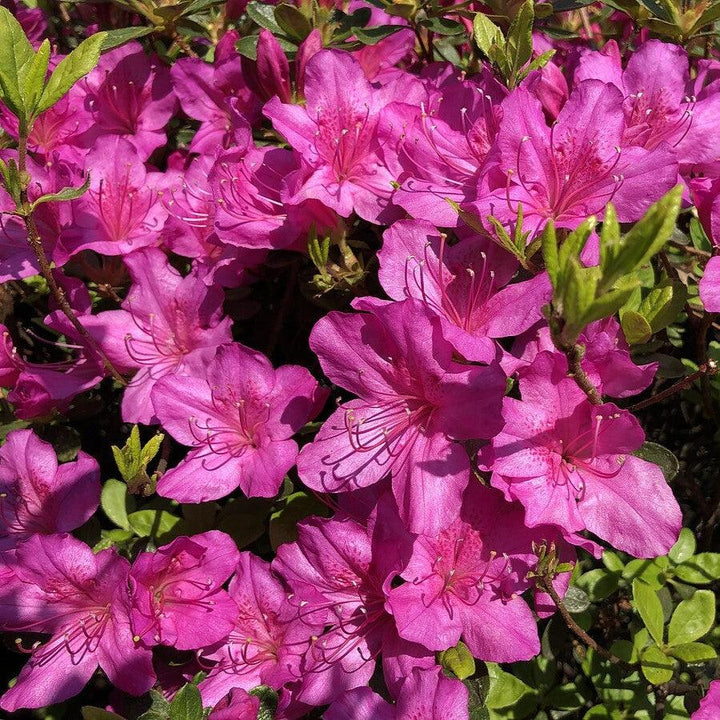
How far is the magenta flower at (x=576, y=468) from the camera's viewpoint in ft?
3.76

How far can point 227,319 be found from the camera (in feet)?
5.00

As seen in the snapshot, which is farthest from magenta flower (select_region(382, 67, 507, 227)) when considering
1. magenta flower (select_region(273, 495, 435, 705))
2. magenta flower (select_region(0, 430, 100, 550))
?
magenta flower (select_region(0, 430, 100, 550))

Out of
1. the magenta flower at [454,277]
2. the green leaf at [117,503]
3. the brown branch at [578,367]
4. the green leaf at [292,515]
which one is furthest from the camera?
the green leaf at [117,503]

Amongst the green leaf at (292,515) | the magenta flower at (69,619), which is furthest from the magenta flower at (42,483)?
the green leaf at (292,515)

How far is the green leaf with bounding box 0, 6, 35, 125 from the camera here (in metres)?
1.15

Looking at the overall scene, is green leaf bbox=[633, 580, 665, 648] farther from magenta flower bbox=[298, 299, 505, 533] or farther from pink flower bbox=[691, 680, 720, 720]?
magenta flower bbox=[298, 299, 505, 533]

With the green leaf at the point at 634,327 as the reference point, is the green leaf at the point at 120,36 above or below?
above

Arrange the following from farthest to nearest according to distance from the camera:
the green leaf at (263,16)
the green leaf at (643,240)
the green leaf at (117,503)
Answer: the green leaf at (263,16) < the green leaf at (117,503) < the green leaf at (643,240)

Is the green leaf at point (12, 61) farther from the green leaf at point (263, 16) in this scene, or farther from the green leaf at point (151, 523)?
the green leaf at point (151, 523)

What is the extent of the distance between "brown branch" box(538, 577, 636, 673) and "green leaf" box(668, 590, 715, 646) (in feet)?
0.29

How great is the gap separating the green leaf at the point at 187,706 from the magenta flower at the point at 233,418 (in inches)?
12.8

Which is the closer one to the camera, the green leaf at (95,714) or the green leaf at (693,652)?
the green leaf at (95,714)

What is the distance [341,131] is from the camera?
1456 mm

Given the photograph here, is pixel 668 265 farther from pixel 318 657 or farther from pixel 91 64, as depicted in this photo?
Result: pixel 91 64
